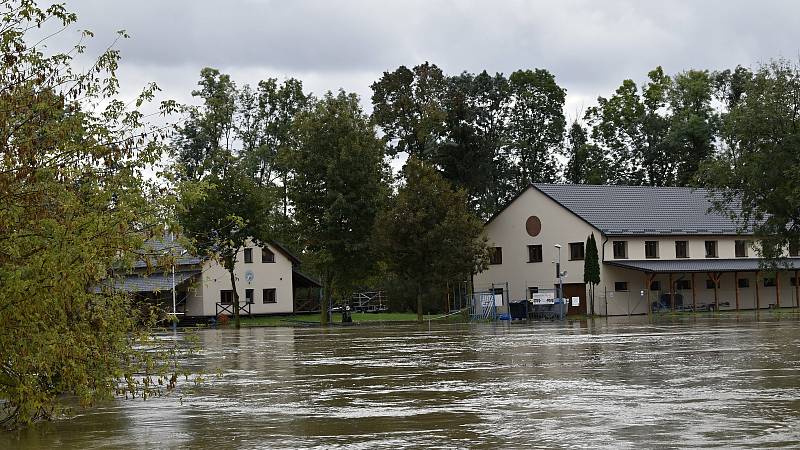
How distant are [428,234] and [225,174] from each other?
14216 mm

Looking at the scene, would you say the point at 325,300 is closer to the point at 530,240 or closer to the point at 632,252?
the point at 530,240

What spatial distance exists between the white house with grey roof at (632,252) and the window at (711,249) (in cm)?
6

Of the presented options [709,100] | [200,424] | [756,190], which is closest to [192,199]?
[200,424]

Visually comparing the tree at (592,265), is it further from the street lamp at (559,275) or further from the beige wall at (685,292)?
the beige wall at (685,292)

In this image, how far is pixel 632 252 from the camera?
7088 centimetres

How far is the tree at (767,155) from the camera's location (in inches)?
2062

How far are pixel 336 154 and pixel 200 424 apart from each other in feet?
175

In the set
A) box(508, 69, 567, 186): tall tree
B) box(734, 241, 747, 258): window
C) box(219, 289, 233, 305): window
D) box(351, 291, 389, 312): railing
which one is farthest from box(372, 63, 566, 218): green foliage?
box(734, 241, 747, 258): window

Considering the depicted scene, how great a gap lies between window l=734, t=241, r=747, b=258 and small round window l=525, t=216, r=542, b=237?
12225mm

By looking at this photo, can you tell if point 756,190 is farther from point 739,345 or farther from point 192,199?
point 192,199

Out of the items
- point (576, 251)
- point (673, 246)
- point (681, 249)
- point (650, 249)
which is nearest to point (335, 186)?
point (576, 251)

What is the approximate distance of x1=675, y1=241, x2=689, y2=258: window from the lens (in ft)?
238

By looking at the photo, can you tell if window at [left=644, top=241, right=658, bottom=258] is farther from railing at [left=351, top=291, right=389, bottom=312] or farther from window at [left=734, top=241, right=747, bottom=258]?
railing at [left=351, top=291, right=389, bottom=312]

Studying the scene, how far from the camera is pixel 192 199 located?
15.4 meters
